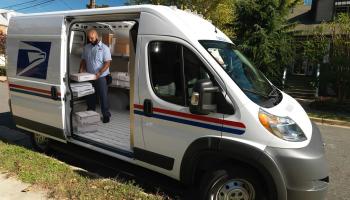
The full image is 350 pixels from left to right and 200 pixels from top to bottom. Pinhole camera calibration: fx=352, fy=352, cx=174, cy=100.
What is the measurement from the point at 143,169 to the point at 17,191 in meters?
1.95

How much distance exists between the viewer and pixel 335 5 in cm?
2108

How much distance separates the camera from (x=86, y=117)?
6062 mm

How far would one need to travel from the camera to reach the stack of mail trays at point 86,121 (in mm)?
6008

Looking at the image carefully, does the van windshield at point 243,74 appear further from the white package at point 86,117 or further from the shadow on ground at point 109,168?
the white package at point 86,117

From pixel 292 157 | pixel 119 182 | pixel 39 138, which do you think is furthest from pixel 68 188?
pixel 292 157


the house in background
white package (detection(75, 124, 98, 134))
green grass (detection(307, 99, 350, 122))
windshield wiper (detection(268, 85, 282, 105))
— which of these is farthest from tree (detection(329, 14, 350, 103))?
white package (detection(75, 124, 98, 134))

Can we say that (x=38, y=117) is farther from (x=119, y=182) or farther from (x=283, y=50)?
(x=283, y=50)

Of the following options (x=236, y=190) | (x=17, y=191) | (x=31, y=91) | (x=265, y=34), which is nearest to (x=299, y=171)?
(x=236, y=190)

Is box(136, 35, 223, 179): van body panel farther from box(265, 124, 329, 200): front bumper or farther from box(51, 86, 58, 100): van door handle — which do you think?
box(51, 86, 58, 100): van door handle

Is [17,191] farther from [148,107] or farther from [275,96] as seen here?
[275,96]

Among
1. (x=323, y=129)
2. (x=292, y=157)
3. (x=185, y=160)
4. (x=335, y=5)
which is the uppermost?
(x=335, y=5)

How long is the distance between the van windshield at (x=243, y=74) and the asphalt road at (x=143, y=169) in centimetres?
172

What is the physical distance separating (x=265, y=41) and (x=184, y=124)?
11.2m

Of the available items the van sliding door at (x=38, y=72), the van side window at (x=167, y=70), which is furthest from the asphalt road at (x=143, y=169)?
the van side window at (x=167, y=70)
